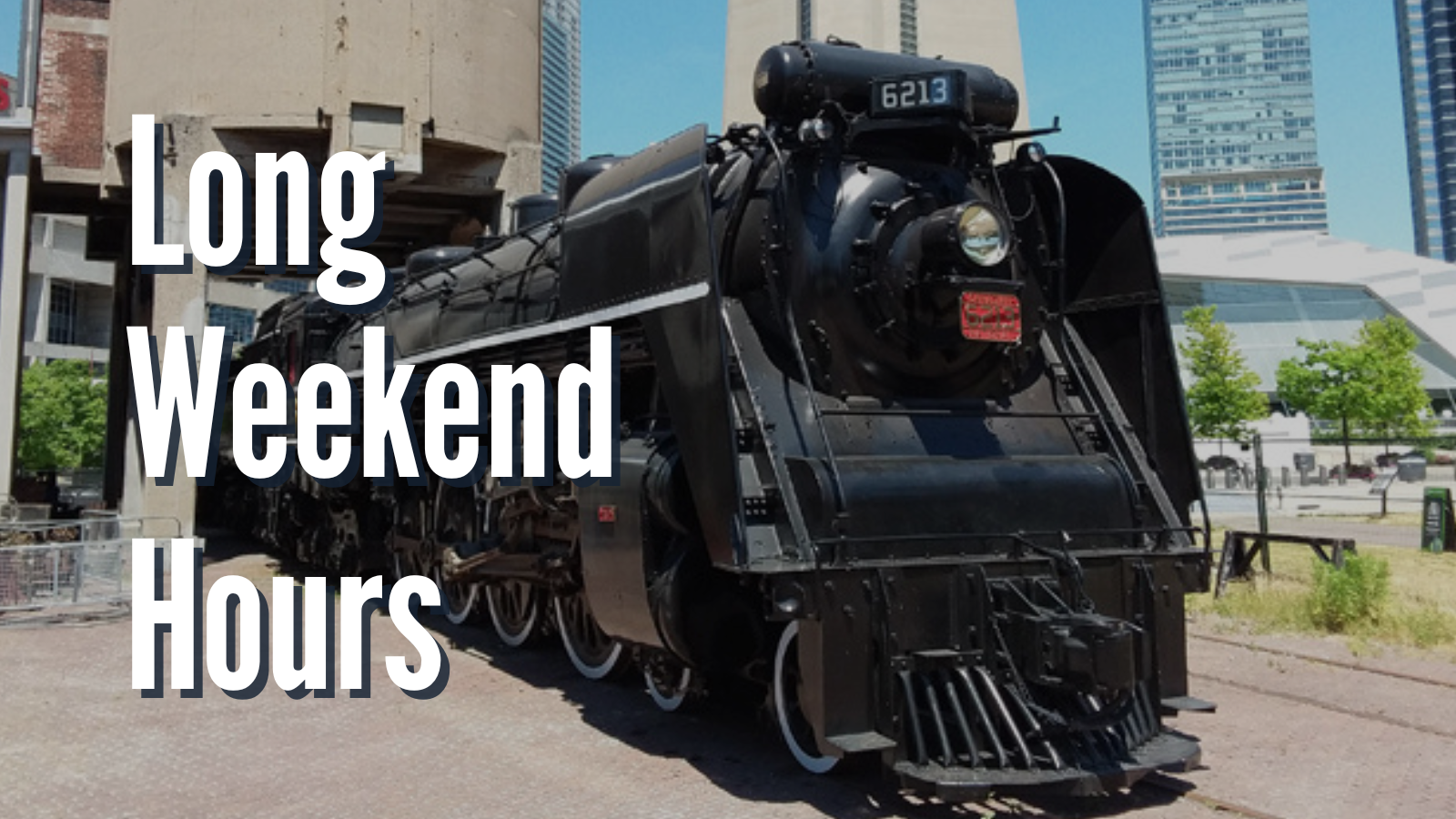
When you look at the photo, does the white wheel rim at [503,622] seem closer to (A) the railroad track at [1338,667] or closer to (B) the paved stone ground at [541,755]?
(B) the paved stone ground at [541,755]

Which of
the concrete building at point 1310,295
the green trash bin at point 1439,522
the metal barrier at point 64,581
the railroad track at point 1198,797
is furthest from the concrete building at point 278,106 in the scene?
the concrete building at point 1310,295

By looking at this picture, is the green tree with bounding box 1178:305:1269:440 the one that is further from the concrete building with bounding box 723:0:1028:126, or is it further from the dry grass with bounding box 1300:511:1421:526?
the concrete building with bounding box 723:0:1028:126

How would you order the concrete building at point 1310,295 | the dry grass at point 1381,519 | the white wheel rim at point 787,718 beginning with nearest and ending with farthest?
the white wheel rim at point 787,718 < the dry grass at point 1381,519 < the concrete building at point 1310,295

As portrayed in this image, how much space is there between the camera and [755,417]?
527cm

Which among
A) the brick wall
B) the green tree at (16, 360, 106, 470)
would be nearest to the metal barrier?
the brick wall

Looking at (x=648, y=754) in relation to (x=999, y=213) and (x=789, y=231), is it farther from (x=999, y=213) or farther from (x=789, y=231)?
(x=999, y=213)

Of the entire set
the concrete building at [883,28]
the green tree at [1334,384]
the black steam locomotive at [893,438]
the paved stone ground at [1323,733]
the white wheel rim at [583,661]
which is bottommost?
the paved stone ground at [1323,733]

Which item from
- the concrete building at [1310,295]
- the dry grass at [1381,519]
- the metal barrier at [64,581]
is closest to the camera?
the metal barrier at [64,581]

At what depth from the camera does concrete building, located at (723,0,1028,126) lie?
80125mm

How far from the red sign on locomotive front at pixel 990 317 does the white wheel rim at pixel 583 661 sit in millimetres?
3040

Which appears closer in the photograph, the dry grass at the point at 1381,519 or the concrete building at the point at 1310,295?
the dry grass at the point at 1381,519

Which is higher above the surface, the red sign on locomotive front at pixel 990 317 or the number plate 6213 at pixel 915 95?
the number plate 6213 at pixel 915 95

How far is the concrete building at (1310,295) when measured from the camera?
6875 cm

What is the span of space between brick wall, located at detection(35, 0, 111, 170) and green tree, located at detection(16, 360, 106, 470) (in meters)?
24.6
